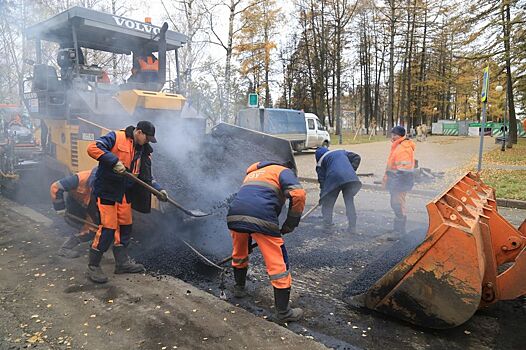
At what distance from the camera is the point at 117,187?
3688 millimetres

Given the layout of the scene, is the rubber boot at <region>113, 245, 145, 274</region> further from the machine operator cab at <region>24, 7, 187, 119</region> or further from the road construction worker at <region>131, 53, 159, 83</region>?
the road construction worker at <region>131, 53, 159, 83</region>

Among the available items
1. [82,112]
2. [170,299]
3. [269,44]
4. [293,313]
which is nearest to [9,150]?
[82,112]

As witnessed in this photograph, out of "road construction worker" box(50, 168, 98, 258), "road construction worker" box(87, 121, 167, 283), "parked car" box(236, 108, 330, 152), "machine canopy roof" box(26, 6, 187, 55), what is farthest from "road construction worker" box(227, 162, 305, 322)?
"parked car" box(236, 108, 330, 152)

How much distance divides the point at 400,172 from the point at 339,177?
815mm

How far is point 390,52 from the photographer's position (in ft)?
91.4

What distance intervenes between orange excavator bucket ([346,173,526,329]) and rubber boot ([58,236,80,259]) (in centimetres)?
308

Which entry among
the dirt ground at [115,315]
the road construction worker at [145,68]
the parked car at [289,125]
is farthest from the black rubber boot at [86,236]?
the parked car at [289,125]

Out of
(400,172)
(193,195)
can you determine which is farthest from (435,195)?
(193,195)

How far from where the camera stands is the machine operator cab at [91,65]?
5.46m

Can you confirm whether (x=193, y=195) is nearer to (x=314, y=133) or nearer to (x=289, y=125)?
(x=289, y=125)

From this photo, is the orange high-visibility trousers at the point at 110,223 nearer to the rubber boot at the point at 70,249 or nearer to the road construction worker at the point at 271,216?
the rubber boot at the point at 70,249

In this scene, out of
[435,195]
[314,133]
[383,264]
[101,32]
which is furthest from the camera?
[314,133]

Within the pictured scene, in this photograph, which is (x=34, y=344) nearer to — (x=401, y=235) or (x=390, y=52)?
(x=401, y=235)

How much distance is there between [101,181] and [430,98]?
3729 cm
